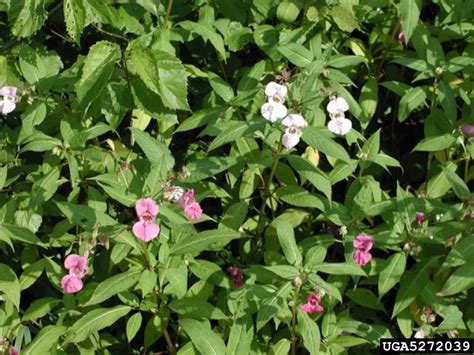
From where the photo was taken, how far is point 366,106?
10.5 ft

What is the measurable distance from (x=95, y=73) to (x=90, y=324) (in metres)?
0.89

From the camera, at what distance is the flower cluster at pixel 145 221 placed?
2332mm

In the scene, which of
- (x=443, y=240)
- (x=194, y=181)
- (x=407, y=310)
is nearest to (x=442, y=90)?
(x=443, y=240)

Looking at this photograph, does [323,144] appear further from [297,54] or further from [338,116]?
[297,54]

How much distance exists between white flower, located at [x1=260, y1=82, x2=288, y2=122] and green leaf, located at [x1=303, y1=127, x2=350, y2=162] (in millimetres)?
115

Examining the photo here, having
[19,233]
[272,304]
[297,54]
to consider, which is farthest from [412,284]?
[19,233]

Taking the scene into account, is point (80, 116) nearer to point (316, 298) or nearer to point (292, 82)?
point (292, 82)

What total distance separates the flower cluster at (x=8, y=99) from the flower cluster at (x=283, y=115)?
1.00m

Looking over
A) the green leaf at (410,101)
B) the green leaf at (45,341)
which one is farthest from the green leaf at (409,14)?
the green leaf at (45,341)

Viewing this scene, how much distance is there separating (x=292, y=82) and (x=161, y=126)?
66 cm

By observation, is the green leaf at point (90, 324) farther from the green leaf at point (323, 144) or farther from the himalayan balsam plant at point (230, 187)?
the green leaf at point (323, 144)

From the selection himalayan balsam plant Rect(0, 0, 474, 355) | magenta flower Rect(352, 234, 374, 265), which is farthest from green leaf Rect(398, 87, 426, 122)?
magenta flower Rect(352, 234, 374, 265)

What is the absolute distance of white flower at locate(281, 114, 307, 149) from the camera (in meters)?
2.46

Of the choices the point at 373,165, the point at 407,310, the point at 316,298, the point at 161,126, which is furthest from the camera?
the point at 373,165
